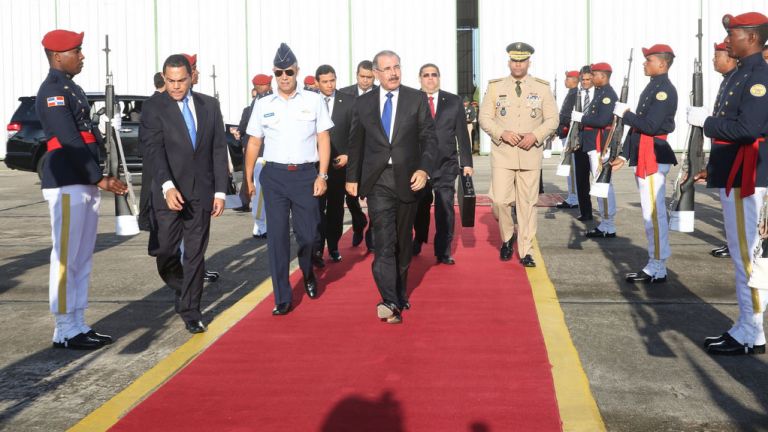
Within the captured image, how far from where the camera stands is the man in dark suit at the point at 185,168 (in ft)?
19.8

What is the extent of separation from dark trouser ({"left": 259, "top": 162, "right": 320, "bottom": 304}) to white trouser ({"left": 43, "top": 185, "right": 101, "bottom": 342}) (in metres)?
1.40

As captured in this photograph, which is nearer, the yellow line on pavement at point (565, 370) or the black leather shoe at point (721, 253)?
the yellow line on pavement at point (565, 370)

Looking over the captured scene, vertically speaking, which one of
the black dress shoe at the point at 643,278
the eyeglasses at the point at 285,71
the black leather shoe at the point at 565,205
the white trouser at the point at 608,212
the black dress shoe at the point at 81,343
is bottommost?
the black dress shoe at the point at 81,343

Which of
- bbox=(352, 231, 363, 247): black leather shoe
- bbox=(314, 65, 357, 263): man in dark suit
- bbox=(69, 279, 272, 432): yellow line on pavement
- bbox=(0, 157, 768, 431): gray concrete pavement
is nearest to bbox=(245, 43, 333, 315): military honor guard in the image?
bbox=(69, 279, 272, 432): yellow line on pavement

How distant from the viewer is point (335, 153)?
8.73m

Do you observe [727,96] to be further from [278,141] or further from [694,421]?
[278,141]

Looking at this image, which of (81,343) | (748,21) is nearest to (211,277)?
(81,343)

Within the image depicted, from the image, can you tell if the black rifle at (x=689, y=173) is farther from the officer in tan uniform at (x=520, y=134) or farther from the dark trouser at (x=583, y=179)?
the dark trouser at (x=583, y=179)

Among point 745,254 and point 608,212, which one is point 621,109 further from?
point 608,212

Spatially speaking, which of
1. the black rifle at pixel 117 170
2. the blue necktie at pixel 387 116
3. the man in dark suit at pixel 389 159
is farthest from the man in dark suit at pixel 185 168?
the blue necktie at pixel 387 116

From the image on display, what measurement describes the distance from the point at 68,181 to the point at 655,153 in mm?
4686

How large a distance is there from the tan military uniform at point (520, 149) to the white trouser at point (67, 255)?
421 cm

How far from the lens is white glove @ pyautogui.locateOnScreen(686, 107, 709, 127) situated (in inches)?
219

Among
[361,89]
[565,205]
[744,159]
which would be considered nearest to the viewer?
[744,159]
